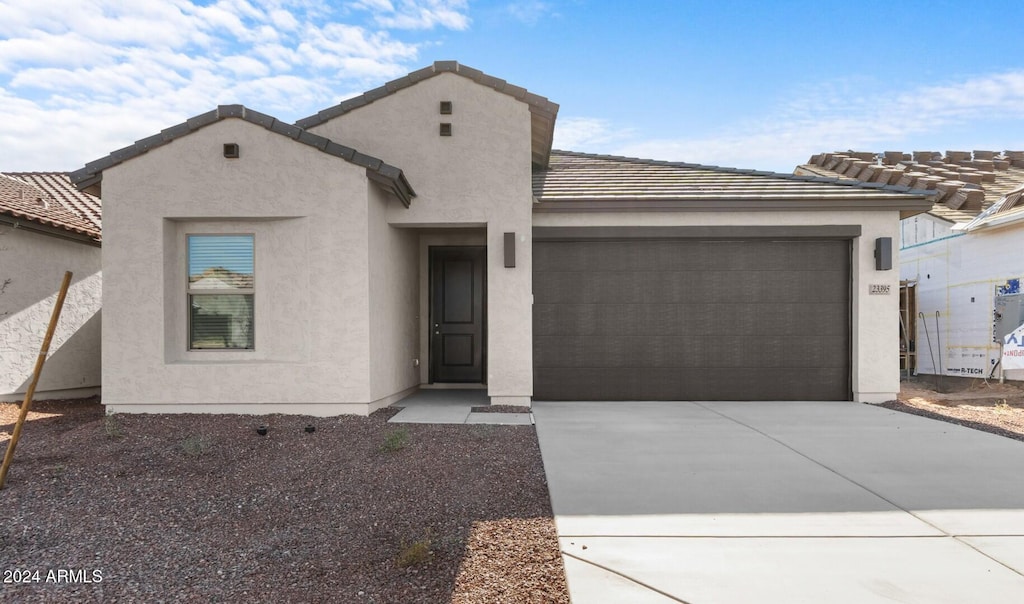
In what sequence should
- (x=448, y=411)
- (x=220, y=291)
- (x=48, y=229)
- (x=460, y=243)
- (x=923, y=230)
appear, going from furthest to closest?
(x=923, y=230)
(x=460, y=243)
(x=48, y=229)
(x=448, y=411)
(x=220, y=291)

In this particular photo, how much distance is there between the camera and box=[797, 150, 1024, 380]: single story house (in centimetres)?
1108

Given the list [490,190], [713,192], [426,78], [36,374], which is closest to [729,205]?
[713,192]

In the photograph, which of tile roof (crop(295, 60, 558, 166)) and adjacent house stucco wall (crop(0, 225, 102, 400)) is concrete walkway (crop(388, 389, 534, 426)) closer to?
tile roof (crop(295, 60, 558, 166))

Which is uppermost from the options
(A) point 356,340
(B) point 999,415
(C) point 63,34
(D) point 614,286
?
(C) point 63,34

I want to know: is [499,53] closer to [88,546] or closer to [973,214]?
[88,546]

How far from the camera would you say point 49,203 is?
36.1 ft

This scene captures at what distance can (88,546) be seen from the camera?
344 centimetres

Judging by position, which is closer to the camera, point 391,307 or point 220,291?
point 220,291

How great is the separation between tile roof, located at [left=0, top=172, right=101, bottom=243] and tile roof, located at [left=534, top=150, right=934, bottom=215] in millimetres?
7561

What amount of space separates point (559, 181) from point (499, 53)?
2.61 metres

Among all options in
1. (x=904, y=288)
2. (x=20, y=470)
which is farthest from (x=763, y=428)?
(x=904, y=288)

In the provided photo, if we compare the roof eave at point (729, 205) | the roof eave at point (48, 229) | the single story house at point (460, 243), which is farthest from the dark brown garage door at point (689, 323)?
the roof eave at point (48, 229)

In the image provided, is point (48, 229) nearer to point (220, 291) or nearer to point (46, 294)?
point (46, 294)

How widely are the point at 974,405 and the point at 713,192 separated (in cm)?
518
